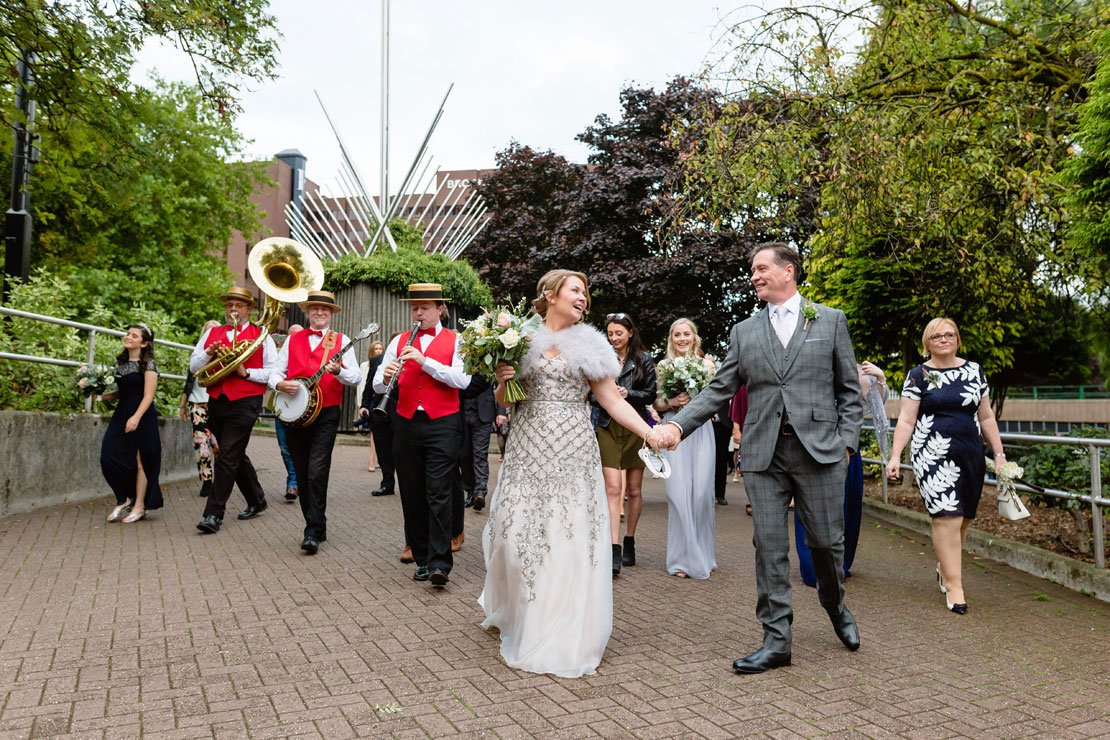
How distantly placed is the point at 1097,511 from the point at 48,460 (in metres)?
9.99

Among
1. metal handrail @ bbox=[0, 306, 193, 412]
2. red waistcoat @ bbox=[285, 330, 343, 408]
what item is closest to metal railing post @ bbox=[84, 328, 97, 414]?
metal handrail @ bbox=[0, 306, 193, 412]

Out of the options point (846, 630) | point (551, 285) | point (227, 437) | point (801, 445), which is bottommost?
point (846, 630)

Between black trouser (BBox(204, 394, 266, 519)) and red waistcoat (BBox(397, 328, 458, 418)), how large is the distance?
2420 millimetres

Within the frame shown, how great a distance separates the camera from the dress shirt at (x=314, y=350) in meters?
7.92

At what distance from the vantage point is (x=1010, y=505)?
6.34 metres

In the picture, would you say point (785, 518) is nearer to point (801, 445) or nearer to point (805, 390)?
point (801, 445)

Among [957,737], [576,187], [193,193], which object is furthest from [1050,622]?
[193,193]

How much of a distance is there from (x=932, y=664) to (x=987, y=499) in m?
7.59

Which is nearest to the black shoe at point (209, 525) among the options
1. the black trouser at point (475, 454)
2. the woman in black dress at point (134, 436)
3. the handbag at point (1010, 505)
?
the woman in black dress at point (134, 436)

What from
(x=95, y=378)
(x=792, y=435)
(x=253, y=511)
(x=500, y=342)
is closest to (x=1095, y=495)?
(x=792, y=435)

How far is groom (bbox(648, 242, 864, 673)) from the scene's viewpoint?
4.71 metres

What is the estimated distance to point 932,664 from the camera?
4672 millimetres

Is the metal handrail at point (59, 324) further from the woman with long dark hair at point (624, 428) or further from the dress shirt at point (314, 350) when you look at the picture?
the woman with long dark hair at point (624, 428)

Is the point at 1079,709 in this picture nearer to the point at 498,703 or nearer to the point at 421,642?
the point at 498,703
